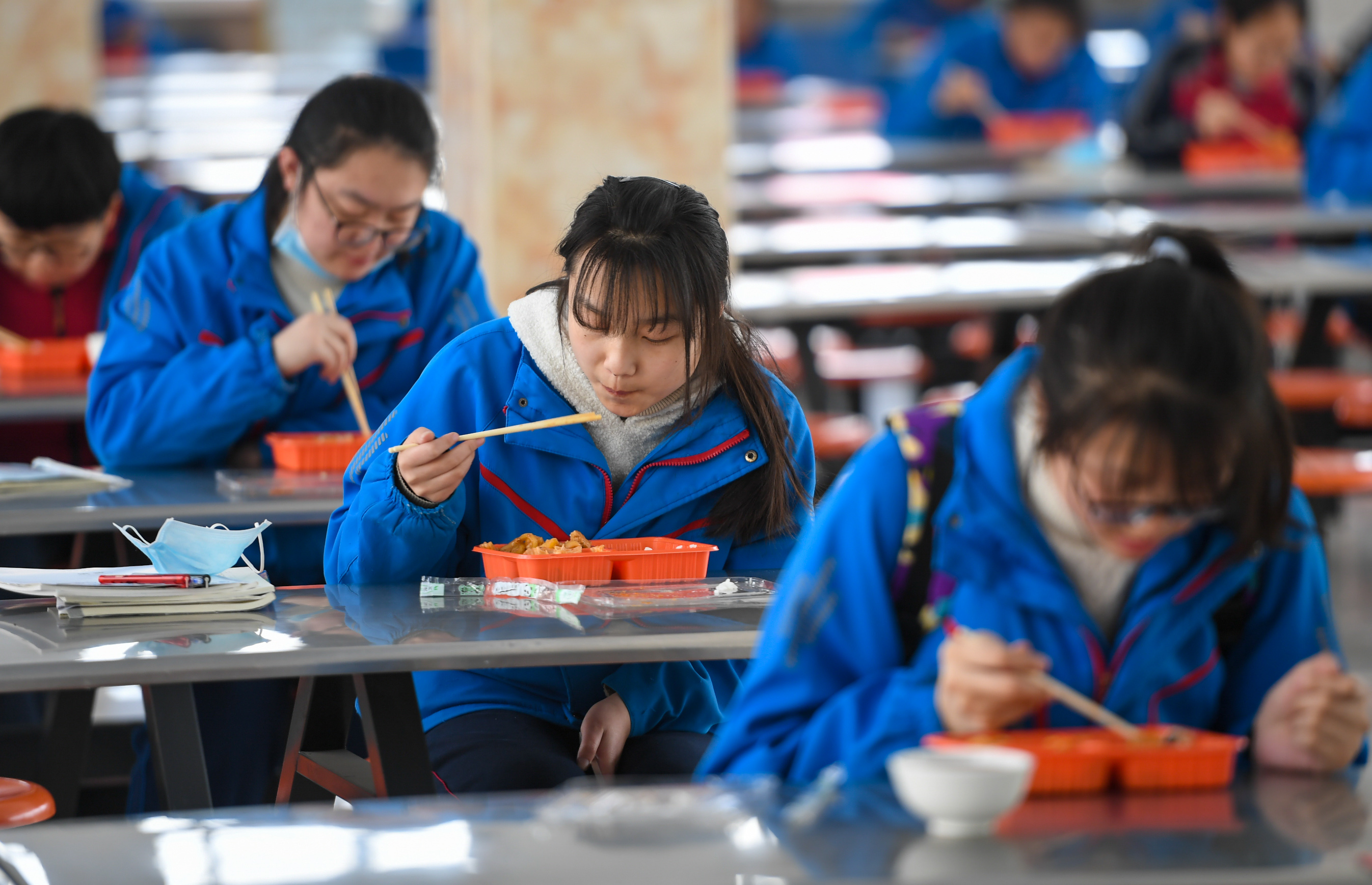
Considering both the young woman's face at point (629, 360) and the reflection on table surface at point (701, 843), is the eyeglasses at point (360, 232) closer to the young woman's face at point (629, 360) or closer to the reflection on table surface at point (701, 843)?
the young woman's face at point (629, 360)

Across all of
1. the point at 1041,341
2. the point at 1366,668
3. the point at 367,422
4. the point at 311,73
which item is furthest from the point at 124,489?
the point at 311,73

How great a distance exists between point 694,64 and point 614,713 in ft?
10.2

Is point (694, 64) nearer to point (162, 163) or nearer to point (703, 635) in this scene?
point (703, 635)

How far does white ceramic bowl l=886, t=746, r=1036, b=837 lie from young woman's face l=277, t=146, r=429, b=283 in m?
1.80

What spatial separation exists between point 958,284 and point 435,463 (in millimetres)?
3399

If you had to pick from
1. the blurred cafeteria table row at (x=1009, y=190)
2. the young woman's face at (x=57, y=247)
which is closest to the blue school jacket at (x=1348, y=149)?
the blurred cafeteria table row at (x=1009, y=190)

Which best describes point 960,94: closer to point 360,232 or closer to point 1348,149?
point 1348,149

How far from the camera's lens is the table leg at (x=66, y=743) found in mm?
2459

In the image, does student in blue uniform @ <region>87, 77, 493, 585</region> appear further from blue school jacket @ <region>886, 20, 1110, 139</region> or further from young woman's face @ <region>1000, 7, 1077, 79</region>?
young woman's face @ <region>1000, 7, 1077, 79</region>

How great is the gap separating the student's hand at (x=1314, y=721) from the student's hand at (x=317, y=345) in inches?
73.7

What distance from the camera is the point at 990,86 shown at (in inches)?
313

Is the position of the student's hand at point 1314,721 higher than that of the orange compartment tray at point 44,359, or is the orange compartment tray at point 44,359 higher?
the orange compartment tray at point 44,359

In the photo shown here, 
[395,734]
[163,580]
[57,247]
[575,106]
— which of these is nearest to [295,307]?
[57,247]

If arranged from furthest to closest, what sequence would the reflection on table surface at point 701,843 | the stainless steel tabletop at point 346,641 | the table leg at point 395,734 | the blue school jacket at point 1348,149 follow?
the blue school jacket at point 1348,149, the table leg at point 395,734, the stainless steel tabletop at point 346,641, the reflection on table surface at point 701,843
